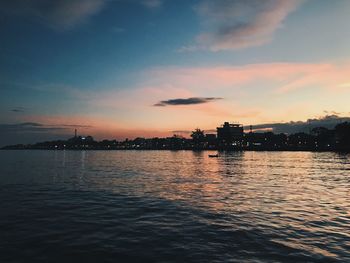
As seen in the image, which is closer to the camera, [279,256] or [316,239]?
[279,256]

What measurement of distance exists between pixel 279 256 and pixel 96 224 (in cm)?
1347

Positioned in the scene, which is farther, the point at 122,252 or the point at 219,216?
the point at 219,216

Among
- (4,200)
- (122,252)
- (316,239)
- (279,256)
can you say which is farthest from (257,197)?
(4,200)

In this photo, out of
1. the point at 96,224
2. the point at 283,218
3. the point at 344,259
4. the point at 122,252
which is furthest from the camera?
the point at 283,218

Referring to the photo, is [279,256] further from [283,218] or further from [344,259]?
[283,218]

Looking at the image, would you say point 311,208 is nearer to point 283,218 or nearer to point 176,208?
point 283,218

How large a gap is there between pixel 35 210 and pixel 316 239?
79.2ft

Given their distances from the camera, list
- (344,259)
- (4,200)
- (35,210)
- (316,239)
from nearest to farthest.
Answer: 1. (344,259)
2. (316,239)
3. (35,210)
4. (4,200)

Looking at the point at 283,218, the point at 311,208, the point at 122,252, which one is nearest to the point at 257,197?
the point at 311,208

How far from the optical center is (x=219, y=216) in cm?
2550

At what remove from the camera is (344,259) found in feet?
49.6

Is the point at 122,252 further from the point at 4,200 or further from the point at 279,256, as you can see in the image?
the point at 4,200

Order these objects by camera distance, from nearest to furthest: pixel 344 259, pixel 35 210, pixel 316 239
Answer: pixel 344 259, pixel 316 239, pixel 35 210

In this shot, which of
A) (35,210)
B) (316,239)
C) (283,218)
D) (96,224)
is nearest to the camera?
(316,239)
